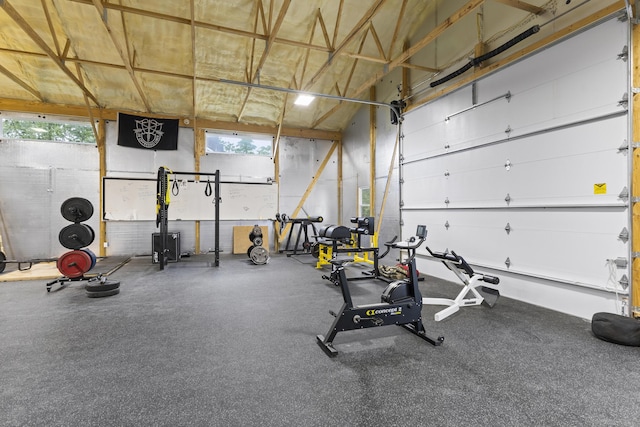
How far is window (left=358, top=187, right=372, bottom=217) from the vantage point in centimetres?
885

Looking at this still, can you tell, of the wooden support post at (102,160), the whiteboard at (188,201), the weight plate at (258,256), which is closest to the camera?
the weight plate at (258,256)

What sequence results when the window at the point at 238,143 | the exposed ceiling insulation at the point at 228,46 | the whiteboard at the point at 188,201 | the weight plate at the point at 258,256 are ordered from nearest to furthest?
the exposed ceiling insulation at the point at 228,46
the weight plate at the point at 258,256
the whiteboard at the point at 188,201
the window at the point at 238,143

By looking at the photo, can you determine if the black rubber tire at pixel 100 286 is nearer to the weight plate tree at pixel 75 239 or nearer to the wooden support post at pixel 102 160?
the weight plate tree at pixel 75 239

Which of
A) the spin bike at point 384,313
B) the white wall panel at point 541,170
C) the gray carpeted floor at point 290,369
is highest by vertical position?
the white wall panel at point 541,170

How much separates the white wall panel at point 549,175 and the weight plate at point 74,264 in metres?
6.40

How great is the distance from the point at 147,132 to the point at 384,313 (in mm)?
8477

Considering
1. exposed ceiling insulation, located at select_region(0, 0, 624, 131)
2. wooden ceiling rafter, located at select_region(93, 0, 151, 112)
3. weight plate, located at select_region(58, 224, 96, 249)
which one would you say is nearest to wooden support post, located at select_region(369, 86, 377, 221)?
exposed ceiling insulation, located at select_region(0, 0, 624, 131)

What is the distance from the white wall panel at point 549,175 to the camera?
341 cm

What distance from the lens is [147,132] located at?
8.44m

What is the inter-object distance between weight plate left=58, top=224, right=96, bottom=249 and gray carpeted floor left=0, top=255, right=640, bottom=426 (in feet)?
3.69

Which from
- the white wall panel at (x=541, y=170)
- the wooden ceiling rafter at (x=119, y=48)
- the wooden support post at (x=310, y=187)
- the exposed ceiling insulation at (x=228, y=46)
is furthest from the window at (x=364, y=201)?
the wooden ceiling rafter at (x=119, y=48)

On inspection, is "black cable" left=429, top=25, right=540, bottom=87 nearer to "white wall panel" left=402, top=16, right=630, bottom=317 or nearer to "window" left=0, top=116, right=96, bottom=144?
"white wall panel" left=402, top=16, right=630, bottom=317

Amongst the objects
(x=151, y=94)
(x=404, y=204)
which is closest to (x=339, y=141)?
(x=404, y=204)

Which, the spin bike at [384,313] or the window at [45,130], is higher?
the window at [45,130]
